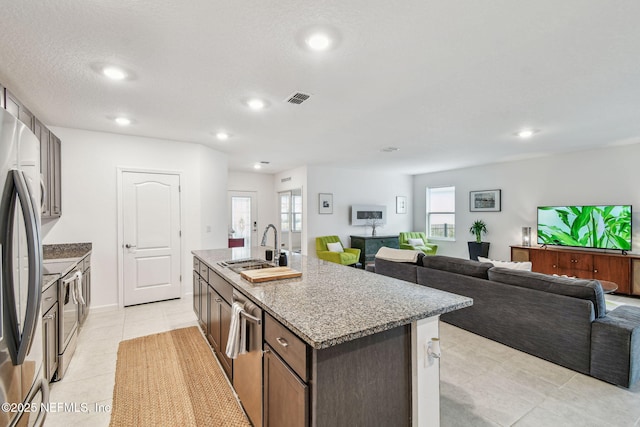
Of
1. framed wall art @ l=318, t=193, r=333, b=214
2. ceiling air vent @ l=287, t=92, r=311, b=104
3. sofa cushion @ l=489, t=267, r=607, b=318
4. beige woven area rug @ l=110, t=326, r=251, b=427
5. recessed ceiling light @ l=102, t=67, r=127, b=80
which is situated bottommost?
beige woven area rug @ l=110, t=326, r=251, b=427

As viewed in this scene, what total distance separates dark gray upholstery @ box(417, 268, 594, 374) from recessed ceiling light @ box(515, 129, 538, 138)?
7.74 feet

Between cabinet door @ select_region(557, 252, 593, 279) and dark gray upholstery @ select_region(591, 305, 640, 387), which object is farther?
cabinet door @ select_region(557, 252, 593, 279)

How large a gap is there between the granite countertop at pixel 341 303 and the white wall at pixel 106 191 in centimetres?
269

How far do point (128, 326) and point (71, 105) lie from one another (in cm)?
252

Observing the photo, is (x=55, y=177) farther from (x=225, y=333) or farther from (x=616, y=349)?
(x=616, y=349)

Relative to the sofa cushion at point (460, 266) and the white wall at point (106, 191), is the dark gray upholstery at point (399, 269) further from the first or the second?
the white wall at point (106, 191)

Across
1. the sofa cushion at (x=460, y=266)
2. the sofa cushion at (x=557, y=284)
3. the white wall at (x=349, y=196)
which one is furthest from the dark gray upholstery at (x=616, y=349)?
the white wall at (x=349, y=196)

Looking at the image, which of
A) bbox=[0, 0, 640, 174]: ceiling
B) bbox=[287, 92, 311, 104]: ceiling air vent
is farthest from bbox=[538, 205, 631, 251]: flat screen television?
bbox=[287, 92, 311, 104]: ceiling air vent

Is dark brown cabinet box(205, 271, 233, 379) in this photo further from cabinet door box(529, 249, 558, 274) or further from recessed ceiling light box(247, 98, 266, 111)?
cabinet door box(529, 249, 558, 274)

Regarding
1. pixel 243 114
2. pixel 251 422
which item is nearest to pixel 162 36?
pixel 243 114

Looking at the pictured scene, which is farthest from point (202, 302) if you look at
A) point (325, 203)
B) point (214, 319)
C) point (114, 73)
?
point (325, 203)

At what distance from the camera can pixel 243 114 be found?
3354mm

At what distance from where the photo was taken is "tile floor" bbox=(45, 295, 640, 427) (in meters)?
1.90

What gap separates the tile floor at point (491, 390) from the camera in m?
1.90
